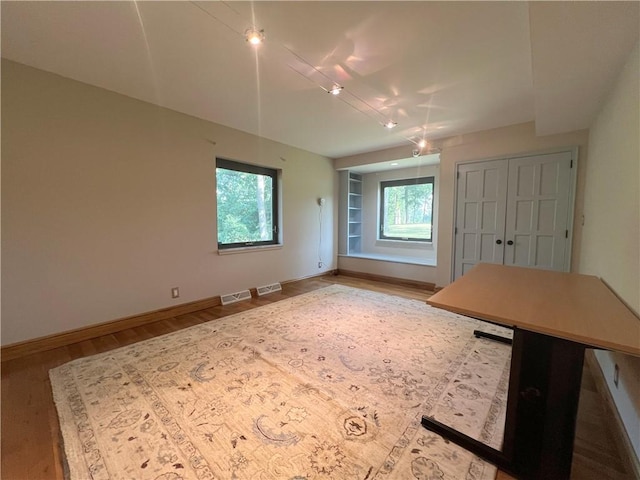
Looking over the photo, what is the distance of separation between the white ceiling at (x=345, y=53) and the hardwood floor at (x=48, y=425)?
2.24 meters

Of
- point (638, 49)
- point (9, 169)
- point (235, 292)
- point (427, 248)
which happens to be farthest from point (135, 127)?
point (427, 248)

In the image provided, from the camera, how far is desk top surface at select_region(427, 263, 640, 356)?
3.38 ft

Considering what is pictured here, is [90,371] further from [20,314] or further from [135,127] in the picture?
[135,127]

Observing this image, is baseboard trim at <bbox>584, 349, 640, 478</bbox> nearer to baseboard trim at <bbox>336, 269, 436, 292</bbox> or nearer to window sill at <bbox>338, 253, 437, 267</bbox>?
baseboard trim at <bbox>336, 269, 436, 292</bbox>

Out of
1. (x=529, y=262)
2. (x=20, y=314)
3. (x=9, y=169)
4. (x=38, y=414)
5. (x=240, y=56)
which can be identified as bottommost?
(x=38, y=414)

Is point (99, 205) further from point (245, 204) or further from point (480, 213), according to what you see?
point (480, 213)

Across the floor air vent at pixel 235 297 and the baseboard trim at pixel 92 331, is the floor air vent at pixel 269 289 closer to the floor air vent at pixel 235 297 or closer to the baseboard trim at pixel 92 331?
the floor air vent at pixel 235 297

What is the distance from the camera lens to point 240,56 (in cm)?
212

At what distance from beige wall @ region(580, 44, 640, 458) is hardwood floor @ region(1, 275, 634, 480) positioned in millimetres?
163

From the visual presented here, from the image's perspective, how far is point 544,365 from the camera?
1.18 meters

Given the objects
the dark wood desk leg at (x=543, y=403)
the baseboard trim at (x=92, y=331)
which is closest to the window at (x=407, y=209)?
the baseboard trim at (x=92, y=331)

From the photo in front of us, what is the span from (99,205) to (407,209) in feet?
17.0

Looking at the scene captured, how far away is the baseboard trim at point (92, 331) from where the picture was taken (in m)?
2.28

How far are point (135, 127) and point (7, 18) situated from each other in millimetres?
1186
